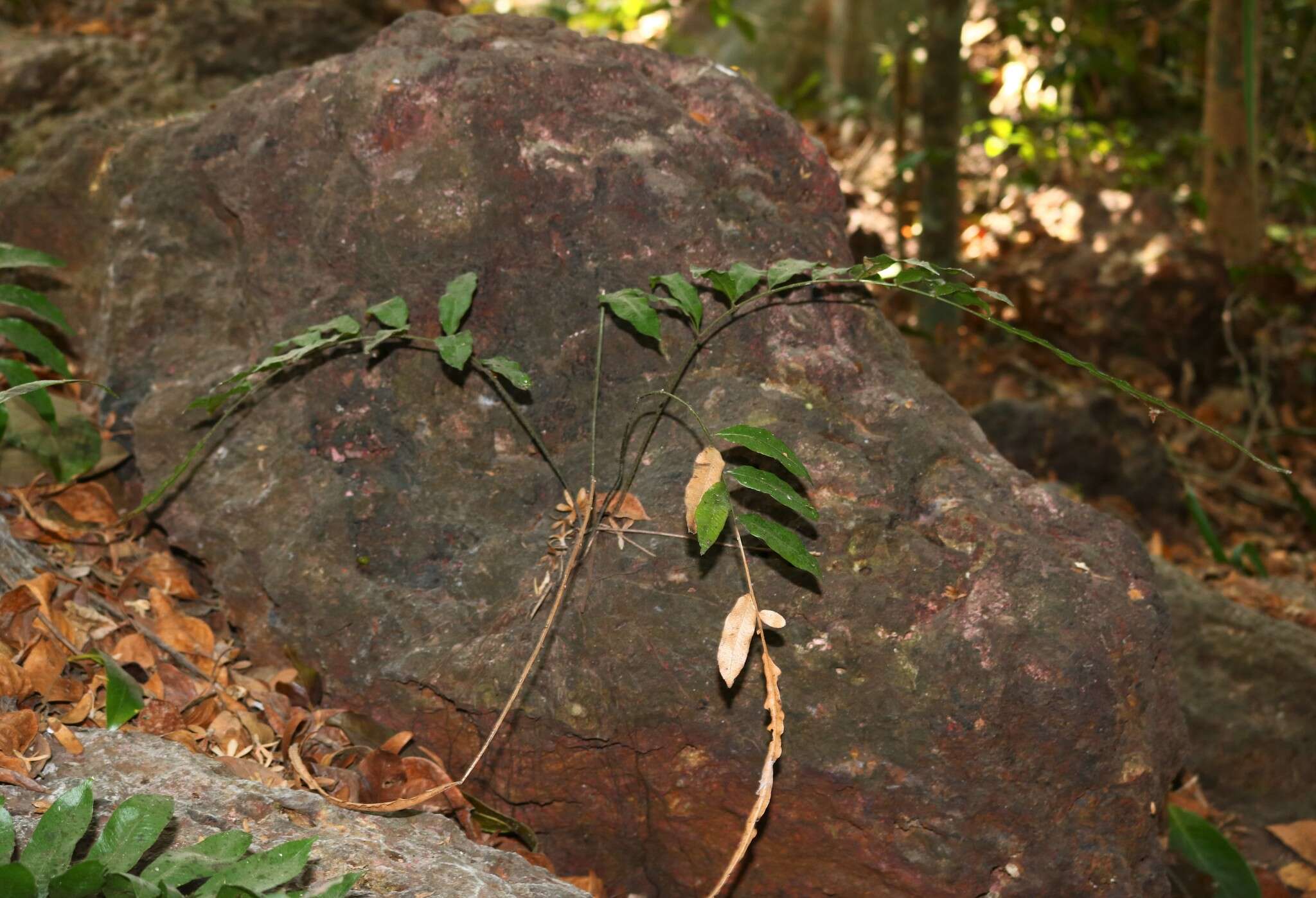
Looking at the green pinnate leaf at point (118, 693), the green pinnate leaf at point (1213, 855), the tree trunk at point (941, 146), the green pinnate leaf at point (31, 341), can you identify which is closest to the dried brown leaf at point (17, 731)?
the green pinnate leaf at point (118, 693)

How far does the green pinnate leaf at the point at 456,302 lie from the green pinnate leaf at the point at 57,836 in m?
0.95

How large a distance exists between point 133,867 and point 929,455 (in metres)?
1.59

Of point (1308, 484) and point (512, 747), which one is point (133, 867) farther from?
point (1308, 484)

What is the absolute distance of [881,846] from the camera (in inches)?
77.9

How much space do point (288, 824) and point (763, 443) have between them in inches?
39.3

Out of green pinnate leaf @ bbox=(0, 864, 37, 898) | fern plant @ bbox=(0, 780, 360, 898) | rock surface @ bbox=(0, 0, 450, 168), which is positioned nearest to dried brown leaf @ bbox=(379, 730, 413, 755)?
fern plant @ bbox=(0, 780, 360, 898)

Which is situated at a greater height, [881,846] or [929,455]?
[929,455]

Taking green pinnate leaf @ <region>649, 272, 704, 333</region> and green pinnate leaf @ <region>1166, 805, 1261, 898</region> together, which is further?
green pinnate leaf @ <region>1166, 805, 1261, 898</region>

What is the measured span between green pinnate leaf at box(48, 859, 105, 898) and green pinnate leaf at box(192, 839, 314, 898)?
12cm

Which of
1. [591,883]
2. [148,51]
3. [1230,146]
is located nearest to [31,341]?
[591,883]

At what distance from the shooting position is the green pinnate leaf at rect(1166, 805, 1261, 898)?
97.8 inches

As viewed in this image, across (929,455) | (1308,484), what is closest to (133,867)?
(929,455)

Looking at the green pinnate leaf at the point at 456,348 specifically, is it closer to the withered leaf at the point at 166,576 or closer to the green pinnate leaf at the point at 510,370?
the green pinnate leaf at the point at 510,370

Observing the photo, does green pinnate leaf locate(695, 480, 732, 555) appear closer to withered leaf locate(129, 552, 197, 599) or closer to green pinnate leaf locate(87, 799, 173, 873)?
green pinnate leaf locate(87, 799, 173, 873)
